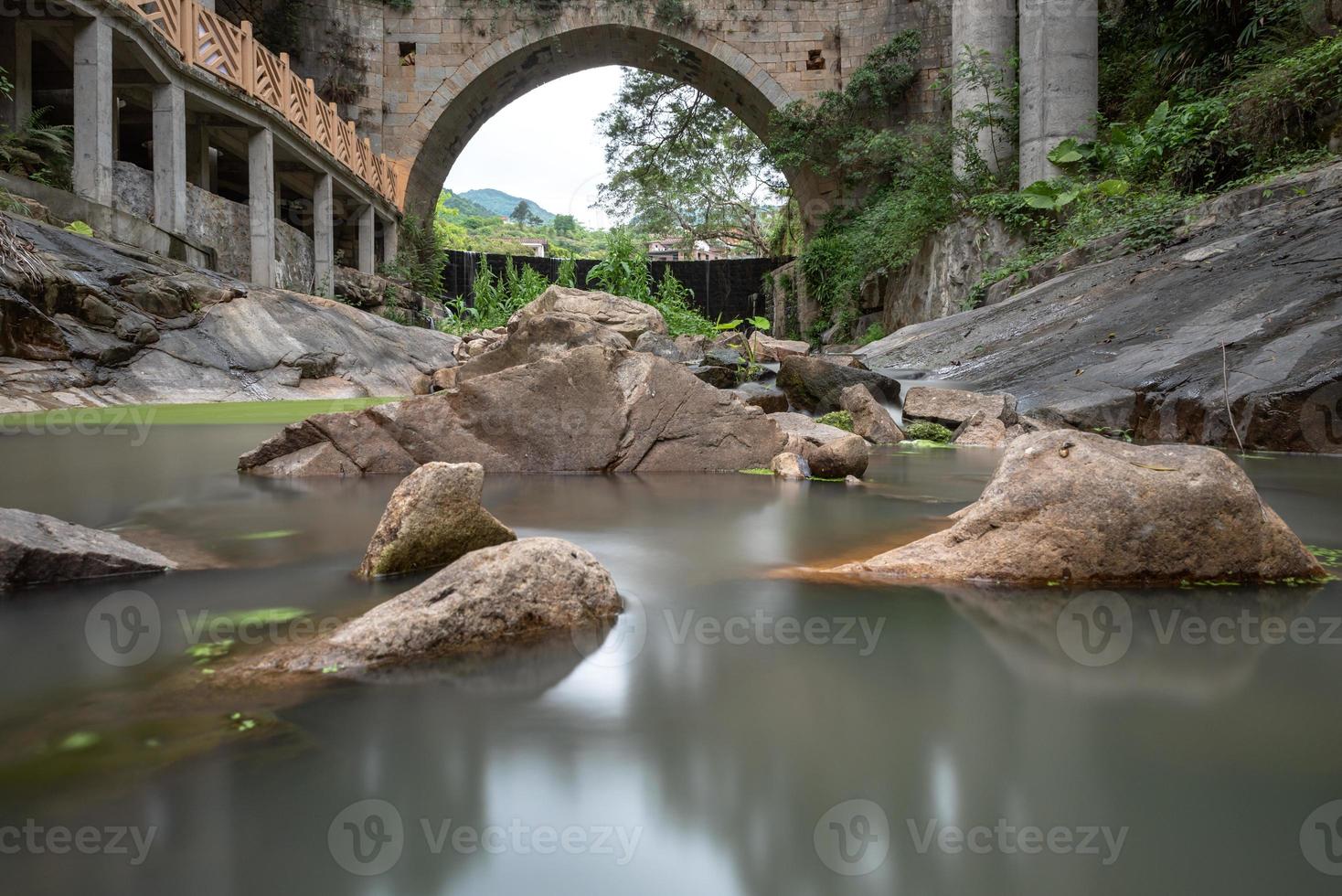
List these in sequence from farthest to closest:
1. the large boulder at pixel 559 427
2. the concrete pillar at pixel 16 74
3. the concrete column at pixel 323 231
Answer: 1. the concrete column at pixel 323 231
2. the concrete pillar at pixel 16 74
3. the large boulder at pixel 559 427

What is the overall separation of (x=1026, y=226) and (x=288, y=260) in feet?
39.1

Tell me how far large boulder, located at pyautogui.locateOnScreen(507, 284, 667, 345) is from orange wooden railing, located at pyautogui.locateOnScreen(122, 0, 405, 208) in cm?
678

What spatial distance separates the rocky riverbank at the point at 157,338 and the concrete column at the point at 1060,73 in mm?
9369

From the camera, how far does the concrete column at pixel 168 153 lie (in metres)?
10.9

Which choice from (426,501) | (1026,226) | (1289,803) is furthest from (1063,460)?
(1026,226)

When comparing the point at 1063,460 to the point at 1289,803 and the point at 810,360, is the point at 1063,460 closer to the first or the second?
the point at 1289,803

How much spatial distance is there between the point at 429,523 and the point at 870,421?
4.24 metres

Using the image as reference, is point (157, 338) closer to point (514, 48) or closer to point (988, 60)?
point (988, 60)

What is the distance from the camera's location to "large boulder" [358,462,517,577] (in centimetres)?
195

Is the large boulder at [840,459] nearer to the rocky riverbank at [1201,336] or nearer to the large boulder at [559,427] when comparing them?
the large boulder at [559,427]

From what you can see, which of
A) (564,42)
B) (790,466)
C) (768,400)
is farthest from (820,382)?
(564,42)

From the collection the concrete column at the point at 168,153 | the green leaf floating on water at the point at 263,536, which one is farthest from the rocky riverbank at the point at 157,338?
the green leaf floating on water at the point at 263,536

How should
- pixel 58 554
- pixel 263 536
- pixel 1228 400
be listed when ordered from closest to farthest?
pixel 58 554
pixel 263 536
pixel 1228 400

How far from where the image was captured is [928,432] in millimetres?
5828
